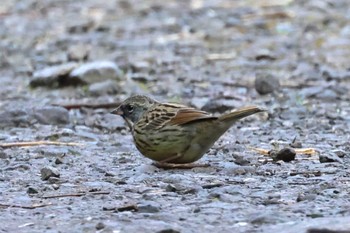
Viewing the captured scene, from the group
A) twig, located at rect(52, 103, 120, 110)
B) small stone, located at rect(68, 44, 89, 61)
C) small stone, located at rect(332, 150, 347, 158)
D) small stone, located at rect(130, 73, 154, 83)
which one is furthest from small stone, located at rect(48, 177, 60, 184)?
small stone, located at rect(68, 44, 89, 61)

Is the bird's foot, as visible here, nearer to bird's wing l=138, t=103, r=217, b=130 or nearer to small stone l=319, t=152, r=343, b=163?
bird's wing l=138, t=103, r=217, b=130

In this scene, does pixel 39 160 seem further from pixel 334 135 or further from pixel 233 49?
pixel 233 49

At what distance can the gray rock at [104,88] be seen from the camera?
11603 mm

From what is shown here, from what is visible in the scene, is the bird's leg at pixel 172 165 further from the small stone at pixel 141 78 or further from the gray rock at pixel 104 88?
the small stone at pixel 141 78

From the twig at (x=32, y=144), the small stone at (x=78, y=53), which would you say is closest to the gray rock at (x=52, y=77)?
the small stone at (x=78, y=53)

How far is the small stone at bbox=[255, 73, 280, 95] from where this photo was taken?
1142cm

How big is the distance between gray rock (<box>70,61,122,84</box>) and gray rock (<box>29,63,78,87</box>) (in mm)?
87

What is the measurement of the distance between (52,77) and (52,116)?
2224mm

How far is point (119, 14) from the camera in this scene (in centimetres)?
1867

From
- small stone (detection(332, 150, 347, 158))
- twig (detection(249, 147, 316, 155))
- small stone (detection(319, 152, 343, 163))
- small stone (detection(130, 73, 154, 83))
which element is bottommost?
small stone (detection(130, 73, 154, 83))

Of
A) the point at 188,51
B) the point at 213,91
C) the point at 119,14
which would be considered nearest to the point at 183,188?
the point at 213,91

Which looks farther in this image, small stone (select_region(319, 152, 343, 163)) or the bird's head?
the bird's head

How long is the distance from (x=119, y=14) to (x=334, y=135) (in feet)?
33.0

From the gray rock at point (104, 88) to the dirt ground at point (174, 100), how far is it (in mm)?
17
